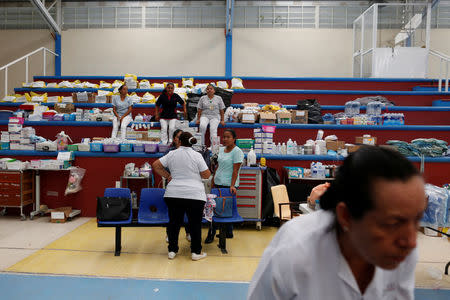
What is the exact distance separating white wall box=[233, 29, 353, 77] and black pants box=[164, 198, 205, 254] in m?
10.0

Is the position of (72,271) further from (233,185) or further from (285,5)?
(285,5)

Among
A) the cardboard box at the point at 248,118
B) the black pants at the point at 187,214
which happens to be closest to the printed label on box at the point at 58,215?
the black pants at the point at 187,214

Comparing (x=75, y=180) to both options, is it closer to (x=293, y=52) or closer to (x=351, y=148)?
(x=351, y=148)

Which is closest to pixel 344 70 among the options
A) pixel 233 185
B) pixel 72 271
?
pixel 233 185

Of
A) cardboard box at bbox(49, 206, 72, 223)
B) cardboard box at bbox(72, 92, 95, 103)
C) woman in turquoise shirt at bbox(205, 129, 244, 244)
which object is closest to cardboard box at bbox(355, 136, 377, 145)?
woman in turquoise shirt at bbox(205, 129, 244, 244)

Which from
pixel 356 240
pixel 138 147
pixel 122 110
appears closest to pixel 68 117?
pixel 122 110

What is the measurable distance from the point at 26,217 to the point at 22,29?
35.0ft

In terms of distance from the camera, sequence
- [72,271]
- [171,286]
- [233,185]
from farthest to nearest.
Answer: [233,185]
[72,271]
[171,286]

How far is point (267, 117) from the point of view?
723 cm

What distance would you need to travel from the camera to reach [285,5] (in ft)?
44.6

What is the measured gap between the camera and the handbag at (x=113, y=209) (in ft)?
15.2

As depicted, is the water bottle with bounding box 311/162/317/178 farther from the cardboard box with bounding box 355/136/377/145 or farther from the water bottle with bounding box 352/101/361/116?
the water bottle with bounding box 352/101/361/116

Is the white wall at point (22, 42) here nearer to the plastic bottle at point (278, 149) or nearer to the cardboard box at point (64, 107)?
the cardboard box at point (64, 107)

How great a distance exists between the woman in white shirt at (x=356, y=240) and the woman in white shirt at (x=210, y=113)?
612 cm
